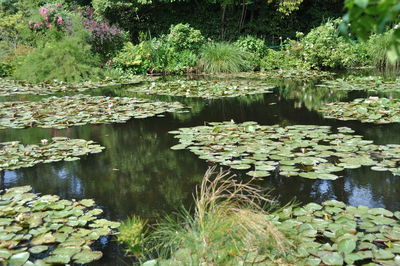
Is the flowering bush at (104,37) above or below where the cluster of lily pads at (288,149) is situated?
above

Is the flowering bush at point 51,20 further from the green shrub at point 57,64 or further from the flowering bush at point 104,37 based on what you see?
the green shrub at point 57,64

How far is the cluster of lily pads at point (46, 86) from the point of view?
28.3 feet

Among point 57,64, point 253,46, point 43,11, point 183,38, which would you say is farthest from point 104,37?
point 253,46

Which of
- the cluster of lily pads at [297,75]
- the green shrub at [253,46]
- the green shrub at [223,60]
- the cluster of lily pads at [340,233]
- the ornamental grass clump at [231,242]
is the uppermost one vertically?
the green shrub at [253,46]

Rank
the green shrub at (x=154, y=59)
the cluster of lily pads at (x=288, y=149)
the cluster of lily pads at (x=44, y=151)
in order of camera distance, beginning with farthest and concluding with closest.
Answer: the green shrub at (x=154, y=59), the cluster of lily pads at (x=44, y=151), the cluster of lily pads at (x=288, y=149)

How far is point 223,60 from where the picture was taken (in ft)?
38.6

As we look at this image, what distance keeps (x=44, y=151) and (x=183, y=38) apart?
8683 millimetres

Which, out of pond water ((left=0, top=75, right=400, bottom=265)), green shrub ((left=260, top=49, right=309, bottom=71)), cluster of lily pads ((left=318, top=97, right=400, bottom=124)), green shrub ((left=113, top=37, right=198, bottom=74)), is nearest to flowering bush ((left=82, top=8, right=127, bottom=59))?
green shrub ((left=113, top=37, right=198, bottom=74))

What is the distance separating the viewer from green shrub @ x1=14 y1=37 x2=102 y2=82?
32.9 ft

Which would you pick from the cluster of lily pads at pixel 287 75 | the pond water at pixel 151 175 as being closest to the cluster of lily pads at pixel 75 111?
the pond water at pixel 151 175

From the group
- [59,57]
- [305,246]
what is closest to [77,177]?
[305,246]

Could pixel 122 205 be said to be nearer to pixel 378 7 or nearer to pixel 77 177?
pixel 77 177

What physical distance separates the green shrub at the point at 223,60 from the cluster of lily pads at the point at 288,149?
669cm

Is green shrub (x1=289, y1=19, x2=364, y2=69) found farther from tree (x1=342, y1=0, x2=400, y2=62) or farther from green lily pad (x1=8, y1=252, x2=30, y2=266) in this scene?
tree (x1=342, y1=0, x2=400, y2=62)
